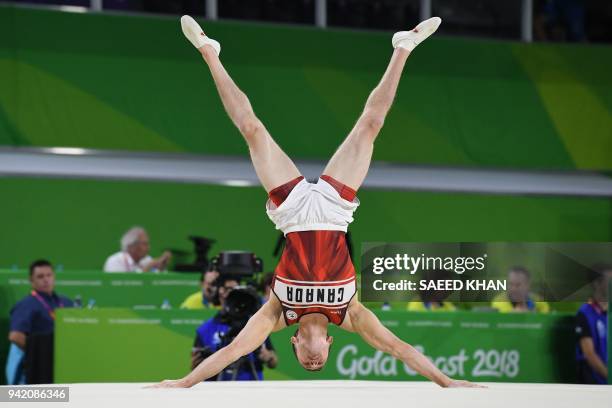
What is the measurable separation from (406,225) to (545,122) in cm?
228

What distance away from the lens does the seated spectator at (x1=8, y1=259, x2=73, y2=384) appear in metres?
8.86

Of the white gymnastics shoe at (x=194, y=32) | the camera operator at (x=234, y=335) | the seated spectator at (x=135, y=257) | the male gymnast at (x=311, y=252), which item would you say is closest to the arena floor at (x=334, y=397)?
the male gymnast at (x=311, y=252)

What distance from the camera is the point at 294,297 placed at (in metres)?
6.45

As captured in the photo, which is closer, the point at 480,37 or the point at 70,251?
the point at 70,251

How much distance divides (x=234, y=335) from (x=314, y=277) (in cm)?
164

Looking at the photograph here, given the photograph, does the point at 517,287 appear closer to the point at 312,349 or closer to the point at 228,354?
the point at 312,349

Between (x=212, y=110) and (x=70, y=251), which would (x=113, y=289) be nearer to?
(x=70, y=251)

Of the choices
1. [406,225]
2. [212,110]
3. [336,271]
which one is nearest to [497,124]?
[406,225]

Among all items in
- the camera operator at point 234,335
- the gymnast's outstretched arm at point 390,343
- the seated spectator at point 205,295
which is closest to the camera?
the gymnast's outstretched arm at point 390,343

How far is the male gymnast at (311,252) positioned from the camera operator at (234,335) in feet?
4.55

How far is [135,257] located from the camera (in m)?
11.9

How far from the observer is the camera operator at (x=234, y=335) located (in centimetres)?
800

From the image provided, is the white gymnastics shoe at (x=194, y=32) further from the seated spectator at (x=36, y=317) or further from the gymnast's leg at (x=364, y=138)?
the seated spectator at (x=36, y=317)

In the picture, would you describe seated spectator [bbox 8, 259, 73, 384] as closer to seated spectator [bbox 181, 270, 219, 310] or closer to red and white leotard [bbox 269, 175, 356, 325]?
seated spectator [bbox 181, 270, 219, 310]
